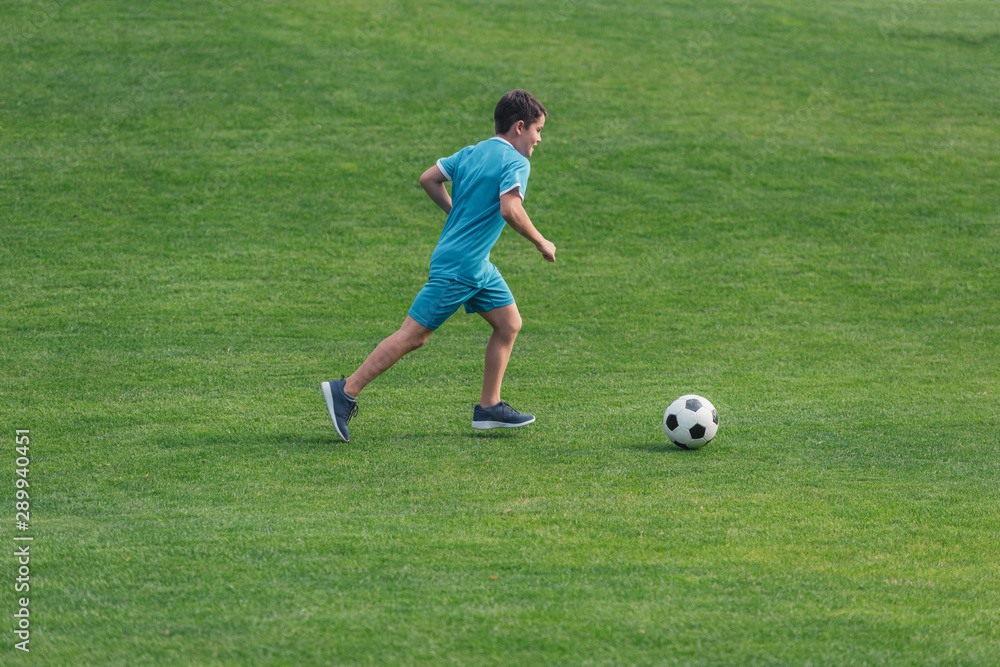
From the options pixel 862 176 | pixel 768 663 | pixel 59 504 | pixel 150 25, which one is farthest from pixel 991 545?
pixel 150 25

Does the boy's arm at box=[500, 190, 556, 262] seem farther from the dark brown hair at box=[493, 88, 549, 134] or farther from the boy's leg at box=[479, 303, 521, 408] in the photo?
the boy's leg at box=[479, 303, 521, 408]

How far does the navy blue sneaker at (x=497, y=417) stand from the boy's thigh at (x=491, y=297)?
72 centimetres

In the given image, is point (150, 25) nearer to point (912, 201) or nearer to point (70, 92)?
point (70, 92)

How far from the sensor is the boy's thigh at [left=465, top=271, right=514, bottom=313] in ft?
21.5

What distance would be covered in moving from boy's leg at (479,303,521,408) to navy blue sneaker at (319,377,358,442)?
0.99 metres

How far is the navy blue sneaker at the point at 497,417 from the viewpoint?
6.83 m

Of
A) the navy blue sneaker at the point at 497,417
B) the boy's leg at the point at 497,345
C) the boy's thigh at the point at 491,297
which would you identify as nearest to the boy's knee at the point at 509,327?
the boy's leg at the point at 497,345

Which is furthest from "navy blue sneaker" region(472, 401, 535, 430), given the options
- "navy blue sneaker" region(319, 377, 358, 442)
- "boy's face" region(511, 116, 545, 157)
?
"boy's face" region(511, 116, 545, 157)

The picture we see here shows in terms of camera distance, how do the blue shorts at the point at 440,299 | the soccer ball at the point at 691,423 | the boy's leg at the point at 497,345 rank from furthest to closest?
the boy's leg at the point at 497,345 < the blue shorts at the point at 440,299 < the soccer ball at the point at 691,423

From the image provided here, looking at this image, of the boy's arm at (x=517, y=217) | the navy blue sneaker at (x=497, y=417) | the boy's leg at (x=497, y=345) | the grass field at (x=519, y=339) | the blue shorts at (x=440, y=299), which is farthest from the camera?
the navy blue sneaker at (x=497, y=417)

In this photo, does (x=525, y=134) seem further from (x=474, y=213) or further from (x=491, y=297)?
(x=491, y=297)

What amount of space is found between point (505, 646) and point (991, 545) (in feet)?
8.67

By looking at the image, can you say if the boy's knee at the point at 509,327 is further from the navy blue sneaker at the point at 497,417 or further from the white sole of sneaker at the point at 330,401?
the white sole of sneaker at the point at 330,401

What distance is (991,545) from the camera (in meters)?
4.68
